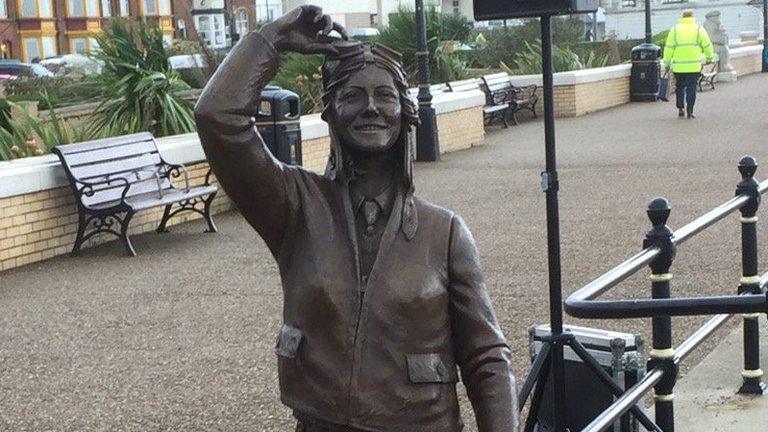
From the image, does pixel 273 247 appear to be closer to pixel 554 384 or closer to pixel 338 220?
pixel 338 220

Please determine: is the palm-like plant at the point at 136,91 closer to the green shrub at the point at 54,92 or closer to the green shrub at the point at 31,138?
the green shrub at the point at 54,92

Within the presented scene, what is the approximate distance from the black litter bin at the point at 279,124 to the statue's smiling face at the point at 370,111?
10.5 m

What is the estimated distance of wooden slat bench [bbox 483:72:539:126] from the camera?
23922mm

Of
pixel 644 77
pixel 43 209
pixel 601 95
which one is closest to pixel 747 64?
pixel 644 77

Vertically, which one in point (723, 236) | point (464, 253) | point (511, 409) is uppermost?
point (464, 253)

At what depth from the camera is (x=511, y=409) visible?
2877mm

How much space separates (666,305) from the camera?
278 centimetres

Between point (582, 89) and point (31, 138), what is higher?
point (31, 138)

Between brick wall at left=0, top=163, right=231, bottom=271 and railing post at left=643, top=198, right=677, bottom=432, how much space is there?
6998mm

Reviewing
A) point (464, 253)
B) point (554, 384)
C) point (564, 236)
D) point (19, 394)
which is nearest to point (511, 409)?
point (464, 253)

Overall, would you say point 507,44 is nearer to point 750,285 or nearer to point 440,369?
point 750,285

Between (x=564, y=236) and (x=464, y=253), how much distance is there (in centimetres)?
880

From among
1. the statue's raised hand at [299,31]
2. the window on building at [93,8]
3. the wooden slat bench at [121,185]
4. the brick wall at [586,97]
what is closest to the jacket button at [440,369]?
the statue's raised hand at [299,31]

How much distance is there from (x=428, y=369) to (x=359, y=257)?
28 cm
